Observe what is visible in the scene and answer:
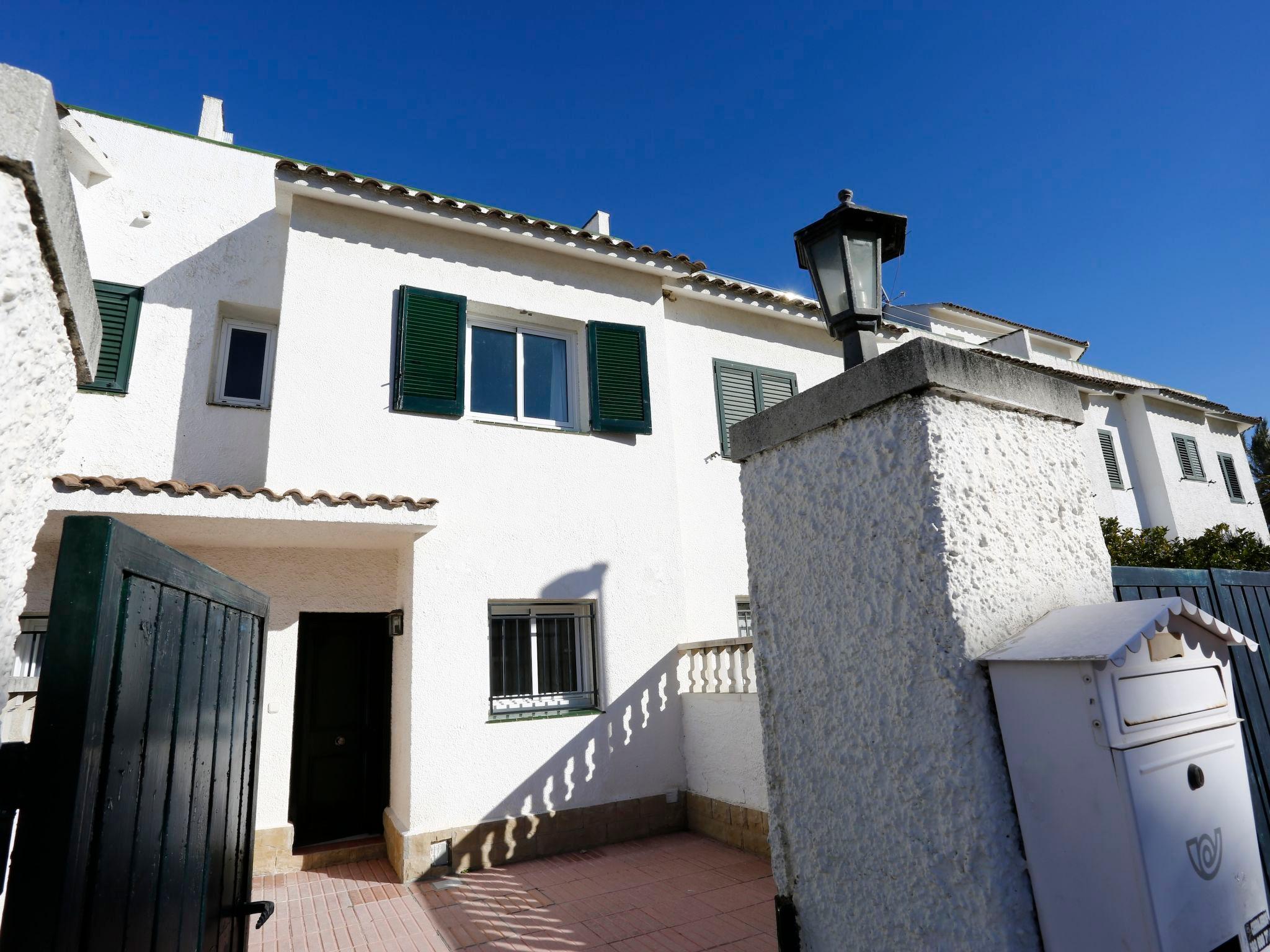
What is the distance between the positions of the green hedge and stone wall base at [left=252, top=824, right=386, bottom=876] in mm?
14053

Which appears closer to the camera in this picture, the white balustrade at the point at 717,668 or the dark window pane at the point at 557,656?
the white balustrade at the point at 717,668

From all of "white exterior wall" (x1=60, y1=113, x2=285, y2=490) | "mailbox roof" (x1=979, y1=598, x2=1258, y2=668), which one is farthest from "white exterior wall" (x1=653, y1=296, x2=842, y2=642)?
"mailbox roof" (x1=979, y1=598, x2=1258, y2=668)

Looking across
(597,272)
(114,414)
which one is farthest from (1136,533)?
(114,414)

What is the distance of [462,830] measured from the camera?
636 cm

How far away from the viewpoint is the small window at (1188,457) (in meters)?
18.9

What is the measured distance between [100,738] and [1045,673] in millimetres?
1981

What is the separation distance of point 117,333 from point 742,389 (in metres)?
7.40

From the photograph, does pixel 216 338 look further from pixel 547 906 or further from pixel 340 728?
pixel 547 906

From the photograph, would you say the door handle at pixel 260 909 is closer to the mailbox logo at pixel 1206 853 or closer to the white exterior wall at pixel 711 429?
the mailbox logo at pixel 1206 853

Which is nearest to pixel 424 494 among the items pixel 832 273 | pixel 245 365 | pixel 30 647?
pixel 245 365

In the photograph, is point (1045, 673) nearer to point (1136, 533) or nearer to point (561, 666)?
point (561, 666)

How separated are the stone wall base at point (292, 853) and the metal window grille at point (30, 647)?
8.04 feet

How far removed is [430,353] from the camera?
24.3 feet

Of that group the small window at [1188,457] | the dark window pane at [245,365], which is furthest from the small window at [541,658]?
the small window at [1188,457]
